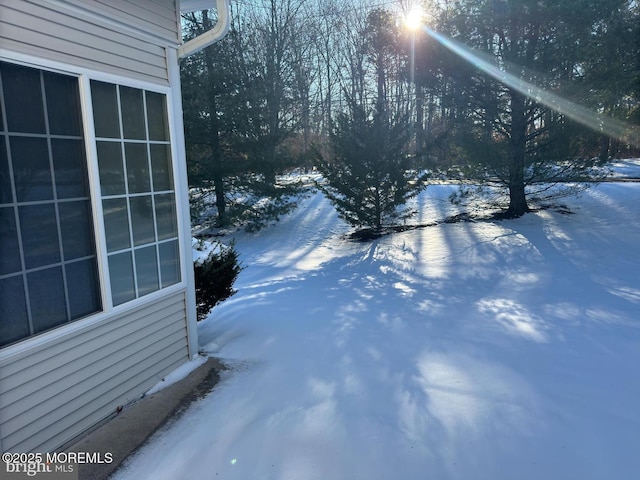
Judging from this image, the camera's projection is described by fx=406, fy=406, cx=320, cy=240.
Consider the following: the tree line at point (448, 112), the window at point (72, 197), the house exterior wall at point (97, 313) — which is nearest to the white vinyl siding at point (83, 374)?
the house exterior wall at point (97, 313)

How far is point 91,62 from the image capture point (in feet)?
8.55

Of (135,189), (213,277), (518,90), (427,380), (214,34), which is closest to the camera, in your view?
(135,189)

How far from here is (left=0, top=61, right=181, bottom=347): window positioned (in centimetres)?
221

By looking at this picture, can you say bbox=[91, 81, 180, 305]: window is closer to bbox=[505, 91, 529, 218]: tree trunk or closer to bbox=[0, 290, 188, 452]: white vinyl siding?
bbox=[0, 290, 188, 452]: white vinyl siding

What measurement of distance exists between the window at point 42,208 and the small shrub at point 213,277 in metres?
1.67

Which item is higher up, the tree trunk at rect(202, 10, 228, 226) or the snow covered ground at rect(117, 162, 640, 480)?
the tree trunk at rect(202, 10, 228, 226)

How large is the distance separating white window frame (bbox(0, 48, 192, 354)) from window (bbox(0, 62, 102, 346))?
0.04m

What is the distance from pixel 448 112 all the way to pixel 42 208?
1055cm

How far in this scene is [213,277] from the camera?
14.7ft

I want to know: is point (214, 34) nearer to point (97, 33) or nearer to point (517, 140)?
point (97, 33)

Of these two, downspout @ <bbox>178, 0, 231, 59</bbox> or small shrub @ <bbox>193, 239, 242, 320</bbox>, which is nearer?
downspout @ <bbox>178, 0, 231, 59</bbox>

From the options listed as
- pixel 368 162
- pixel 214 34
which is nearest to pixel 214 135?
pixel 368 162

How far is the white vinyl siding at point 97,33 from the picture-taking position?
2.20 meters

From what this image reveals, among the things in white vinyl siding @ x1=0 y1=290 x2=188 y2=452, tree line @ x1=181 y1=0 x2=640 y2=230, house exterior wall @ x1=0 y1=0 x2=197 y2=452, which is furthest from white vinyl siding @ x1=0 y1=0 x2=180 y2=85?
tree line @ x1=181 y1=0 x2=640 y2=230
